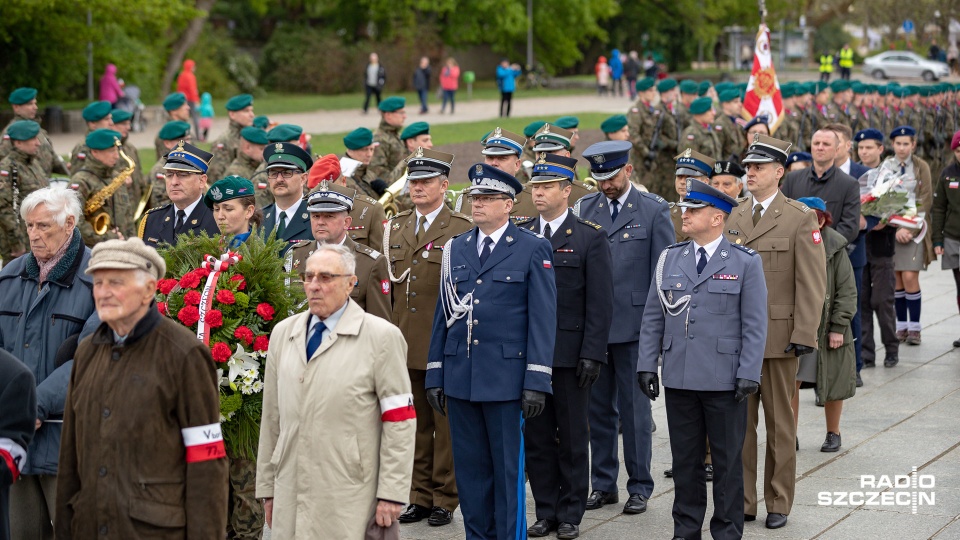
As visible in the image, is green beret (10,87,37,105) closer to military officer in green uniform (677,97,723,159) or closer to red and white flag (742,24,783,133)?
military officer in green uniform (677,97,723,159)

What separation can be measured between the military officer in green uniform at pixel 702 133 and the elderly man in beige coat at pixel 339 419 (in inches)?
525

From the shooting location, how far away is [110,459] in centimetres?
538

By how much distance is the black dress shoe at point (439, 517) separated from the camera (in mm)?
8555

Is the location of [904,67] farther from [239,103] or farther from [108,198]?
[108,198]

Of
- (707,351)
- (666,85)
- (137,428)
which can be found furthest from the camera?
(666,85)

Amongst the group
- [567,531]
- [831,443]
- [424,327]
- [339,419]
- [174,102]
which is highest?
[174,102]

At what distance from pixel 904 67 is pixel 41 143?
57.4 metres

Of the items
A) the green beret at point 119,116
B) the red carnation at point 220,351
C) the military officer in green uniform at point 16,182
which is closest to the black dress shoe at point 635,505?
the red carnation at point 220,351

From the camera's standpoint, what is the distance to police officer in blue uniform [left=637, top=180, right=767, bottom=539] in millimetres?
7609

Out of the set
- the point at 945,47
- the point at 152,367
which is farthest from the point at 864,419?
the point at 945,47

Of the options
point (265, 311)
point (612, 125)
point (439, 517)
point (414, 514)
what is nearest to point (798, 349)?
point (439, 517)

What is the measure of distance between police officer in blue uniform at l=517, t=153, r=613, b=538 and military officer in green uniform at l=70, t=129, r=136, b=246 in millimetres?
6236

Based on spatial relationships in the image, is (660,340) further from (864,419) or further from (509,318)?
(864,419)

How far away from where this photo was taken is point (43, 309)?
6.62 m
